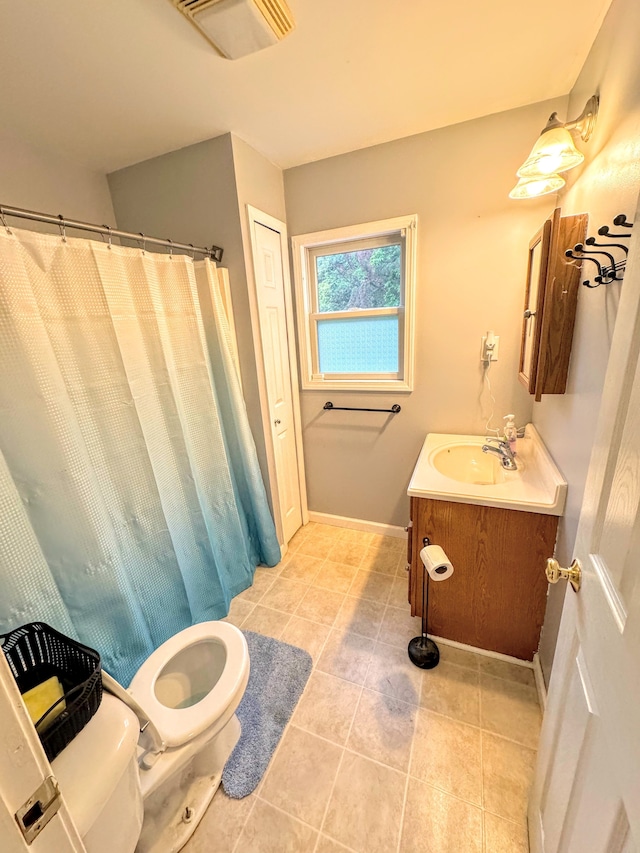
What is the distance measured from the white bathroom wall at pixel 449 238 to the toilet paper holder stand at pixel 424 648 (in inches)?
33.2

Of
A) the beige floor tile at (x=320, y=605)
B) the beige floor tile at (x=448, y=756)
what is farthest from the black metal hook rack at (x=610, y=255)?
the beige floor tile at (x=320, y=605)

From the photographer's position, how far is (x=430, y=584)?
155cm

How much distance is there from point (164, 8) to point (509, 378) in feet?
6.55

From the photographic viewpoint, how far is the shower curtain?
107cm

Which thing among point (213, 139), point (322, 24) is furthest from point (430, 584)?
point (213, 139)

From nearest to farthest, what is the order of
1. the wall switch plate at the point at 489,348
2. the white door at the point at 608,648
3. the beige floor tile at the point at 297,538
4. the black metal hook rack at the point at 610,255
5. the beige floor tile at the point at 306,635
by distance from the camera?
the white door at the point at 608,648 < the black metal hook rack at the point at 610,255 < the beige floor tile at the point at 306,635 < the wall switch plate at the point at 489,348 < the beige floor tile at the point at 297,538

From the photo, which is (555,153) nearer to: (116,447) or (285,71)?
(285,71)

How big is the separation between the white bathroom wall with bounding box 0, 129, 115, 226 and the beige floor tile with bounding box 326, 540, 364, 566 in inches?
97.4

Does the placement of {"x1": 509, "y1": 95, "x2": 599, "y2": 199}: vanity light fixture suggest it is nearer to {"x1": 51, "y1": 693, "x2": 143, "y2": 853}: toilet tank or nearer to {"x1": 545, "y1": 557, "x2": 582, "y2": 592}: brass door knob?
{"x1": 545, "y1": 557, "x2": 582, "y2": 592}: brass door knob

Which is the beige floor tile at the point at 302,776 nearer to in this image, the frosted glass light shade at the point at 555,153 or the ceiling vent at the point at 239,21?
the frosted glass light shade at the point at 555,153

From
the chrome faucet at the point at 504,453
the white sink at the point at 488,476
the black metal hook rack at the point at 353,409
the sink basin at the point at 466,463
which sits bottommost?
the sink basin at the point at 466,463

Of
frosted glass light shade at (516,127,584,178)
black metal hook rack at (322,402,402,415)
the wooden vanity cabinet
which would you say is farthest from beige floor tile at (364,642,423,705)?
frosted glass light shade at (516,127,584,178)

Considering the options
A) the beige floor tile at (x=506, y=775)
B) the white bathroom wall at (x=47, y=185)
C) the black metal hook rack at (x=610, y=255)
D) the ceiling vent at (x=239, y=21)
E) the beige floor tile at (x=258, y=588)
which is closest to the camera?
the black metal hook rack at (x=610, y=255)

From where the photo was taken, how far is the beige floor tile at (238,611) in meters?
1.80
